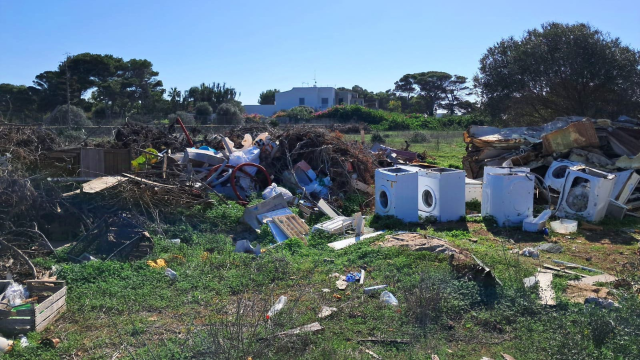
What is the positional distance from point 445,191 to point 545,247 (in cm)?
214

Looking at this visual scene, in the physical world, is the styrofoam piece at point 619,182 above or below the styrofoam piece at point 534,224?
above

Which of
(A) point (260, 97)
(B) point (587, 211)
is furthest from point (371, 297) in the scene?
(A) point (260, 97)

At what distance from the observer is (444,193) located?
903cm

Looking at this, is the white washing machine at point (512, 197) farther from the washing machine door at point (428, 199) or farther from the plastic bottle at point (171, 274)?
the plastic bottle at point (171, 274)

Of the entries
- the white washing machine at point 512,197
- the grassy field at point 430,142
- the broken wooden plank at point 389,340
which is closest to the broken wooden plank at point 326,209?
the white washing machine at point 512,197

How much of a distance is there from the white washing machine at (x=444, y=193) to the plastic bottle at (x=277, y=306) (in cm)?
480

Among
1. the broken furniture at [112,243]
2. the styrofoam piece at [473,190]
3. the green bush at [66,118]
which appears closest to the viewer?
the broken furniture at [112,243]

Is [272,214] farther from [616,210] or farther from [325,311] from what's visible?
[616,210]

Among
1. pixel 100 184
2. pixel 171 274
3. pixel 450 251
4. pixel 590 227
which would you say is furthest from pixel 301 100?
pixel 171 274

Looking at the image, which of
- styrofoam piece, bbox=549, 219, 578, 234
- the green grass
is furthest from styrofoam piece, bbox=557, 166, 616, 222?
the green grass

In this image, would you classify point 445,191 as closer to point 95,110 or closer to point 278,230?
point 278,230

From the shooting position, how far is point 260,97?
70688 mm

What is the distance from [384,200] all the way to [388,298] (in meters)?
4.51

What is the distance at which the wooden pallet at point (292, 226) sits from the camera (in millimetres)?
8070
